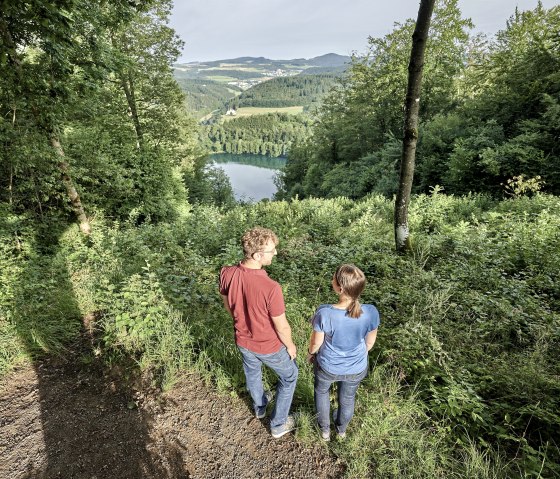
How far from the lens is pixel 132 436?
292cm

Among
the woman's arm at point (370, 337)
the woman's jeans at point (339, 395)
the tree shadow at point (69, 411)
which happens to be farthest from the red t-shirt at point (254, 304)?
the tree shadow at point (69, 411)

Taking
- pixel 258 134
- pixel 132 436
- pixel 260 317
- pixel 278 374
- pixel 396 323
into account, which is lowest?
pixel 258 134

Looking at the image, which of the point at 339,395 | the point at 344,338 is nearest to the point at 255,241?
the point at 344,338

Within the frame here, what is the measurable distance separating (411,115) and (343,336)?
4027 mm

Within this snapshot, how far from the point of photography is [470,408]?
2.74 m

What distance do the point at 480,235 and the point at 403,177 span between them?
82.3 inches

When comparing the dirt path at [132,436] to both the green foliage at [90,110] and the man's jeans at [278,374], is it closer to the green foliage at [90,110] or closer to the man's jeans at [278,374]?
the man's jeans at [278,374]

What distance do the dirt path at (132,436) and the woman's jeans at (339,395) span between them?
12.0 inches

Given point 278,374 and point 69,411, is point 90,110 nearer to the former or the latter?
point 69,411

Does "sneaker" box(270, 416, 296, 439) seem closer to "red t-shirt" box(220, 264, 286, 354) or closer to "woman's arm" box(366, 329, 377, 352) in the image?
"red t-shirt" box(220, 264, 286, 354)

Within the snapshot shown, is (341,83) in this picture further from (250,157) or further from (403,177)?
(250,157)

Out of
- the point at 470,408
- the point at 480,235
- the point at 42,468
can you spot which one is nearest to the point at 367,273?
the point at 480,235

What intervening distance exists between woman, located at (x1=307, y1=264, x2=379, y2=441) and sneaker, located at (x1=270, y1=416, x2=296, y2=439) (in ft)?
1.56

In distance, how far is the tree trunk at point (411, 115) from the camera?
13.9 ft
